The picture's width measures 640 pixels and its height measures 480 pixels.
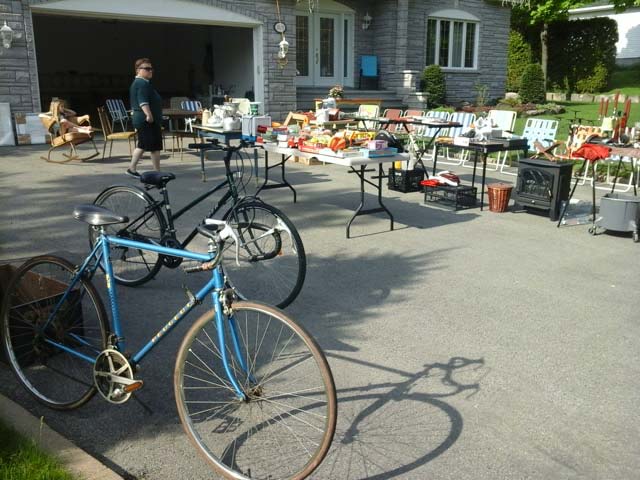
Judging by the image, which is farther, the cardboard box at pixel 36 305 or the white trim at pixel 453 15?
the white trim at pixel 453 15

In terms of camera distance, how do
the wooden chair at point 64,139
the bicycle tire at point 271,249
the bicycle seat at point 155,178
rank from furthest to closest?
the wooden chair at point 64,139 → the bicycle seat at point 155,178 → the bicycle tire at point 271,249

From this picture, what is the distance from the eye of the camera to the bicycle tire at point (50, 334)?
334 centimetres

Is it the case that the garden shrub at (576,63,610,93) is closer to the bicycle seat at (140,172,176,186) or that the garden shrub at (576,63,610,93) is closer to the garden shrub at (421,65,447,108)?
the garden shrub at (421,65,447,108)

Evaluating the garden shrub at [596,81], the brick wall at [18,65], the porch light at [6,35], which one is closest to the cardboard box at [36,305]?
the porch light at [6,35]

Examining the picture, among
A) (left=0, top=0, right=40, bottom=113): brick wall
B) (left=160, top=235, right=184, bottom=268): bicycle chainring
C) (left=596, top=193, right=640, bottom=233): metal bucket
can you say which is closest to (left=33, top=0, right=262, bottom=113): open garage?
(left=0, top=0, right=40, bottom=113): brick wall

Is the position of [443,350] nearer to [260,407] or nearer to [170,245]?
[260,407]

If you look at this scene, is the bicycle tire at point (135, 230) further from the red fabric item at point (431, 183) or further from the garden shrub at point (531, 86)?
the garden shrub at point (531, 86)

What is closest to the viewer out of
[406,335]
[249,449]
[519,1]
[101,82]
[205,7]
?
[249,449]

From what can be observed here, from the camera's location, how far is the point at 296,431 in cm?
311

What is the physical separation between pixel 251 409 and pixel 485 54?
23.2m

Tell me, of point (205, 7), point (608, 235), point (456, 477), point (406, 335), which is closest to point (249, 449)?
point (456, 477)

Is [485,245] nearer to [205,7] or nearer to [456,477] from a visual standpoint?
[456,477]

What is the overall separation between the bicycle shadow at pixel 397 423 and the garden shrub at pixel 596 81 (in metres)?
27.3

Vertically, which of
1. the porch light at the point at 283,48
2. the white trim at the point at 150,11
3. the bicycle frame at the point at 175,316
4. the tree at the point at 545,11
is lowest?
the bicycle frame at the point at 175,316
